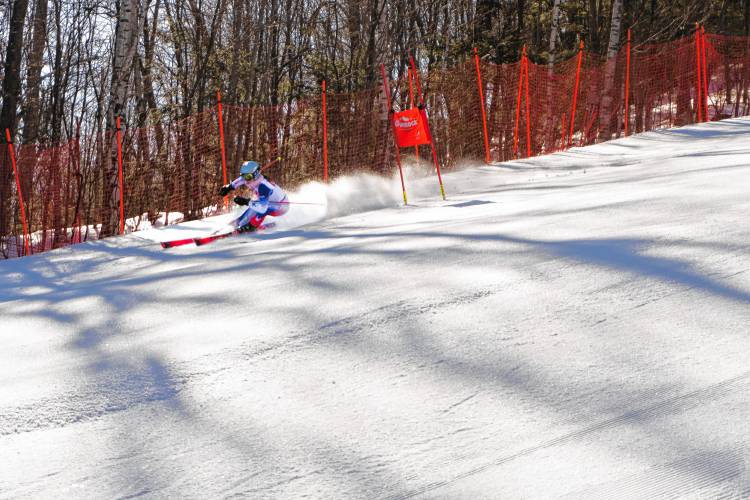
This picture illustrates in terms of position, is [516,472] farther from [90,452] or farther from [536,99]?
[536,99]

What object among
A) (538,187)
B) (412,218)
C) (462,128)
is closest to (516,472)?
(412,218)

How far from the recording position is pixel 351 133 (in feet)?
54.2

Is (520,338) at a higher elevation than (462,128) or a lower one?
lower

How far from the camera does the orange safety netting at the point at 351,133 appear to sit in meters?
13.3

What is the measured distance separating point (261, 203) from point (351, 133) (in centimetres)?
559

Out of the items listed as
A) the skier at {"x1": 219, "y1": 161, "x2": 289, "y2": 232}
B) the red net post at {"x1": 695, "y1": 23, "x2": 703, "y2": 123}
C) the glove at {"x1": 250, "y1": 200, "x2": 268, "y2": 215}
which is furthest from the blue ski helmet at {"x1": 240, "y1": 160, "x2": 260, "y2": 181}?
the red net post at {"x1": 695, "y1": 23, "x2": 703, "y2": 123}

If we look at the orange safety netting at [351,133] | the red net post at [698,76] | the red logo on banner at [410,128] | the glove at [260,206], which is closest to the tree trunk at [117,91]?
the orange safety netting at [351,133]

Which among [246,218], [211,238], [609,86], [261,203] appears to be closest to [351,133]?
[261,203]

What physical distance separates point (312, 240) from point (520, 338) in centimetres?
454

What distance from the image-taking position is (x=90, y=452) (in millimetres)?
3734

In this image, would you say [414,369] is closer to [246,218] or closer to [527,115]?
[246,218]

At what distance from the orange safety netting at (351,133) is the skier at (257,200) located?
2437 mm

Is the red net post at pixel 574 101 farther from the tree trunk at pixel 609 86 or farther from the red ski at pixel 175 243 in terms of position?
the red ski at pixel 175 243

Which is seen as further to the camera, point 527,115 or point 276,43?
point 276,43
